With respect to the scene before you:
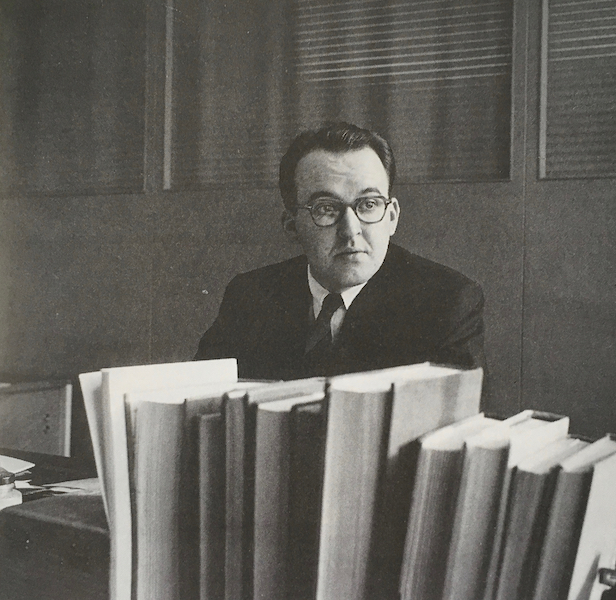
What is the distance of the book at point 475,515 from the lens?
0.54 meters

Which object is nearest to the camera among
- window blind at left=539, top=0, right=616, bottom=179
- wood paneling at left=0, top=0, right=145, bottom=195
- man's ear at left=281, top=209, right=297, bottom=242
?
window blind at left=539, top=0, right=616, bottom=179

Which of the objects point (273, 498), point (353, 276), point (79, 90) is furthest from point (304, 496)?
point (79, 90)

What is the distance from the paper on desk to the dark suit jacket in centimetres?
53

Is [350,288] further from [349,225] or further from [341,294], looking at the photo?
[349,225]

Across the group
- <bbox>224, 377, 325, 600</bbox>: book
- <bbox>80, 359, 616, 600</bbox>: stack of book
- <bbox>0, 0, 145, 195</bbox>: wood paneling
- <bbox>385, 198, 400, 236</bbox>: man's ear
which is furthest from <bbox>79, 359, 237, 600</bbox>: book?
<bbox>0, 0, 145, 195</bbox>: wood paneling

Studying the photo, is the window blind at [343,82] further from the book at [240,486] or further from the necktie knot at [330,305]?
the book at [240,486]

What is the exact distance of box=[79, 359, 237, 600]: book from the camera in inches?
24.0

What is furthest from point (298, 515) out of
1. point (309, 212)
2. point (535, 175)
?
point (535, 175)

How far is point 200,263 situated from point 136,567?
3.78 feet

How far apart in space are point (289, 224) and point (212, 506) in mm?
1024

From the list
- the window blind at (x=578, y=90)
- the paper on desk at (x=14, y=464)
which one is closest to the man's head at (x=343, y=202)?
the window blind at (x=578, y=90)

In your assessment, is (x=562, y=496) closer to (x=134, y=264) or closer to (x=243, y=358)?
(x=243, y=358)

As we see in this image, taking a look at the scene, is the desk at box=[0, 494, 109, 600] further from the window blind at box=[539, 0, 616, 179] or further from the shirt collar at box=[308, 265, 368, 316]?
the window blind at box=[539, 0, 616, 179]

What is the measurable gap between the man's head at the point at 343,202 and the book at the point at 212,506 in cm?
82
